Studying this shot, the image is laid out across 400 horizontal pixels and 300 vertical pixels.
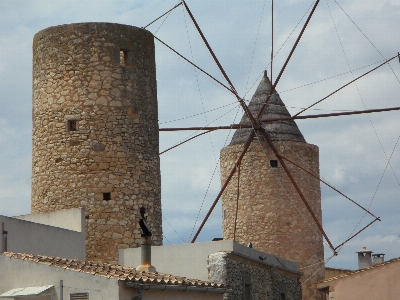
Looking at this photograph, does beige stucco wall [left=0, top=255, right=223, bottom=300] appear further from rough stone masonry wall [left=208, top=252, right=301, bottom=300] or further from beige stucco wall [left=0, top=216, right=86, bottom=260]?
rough stone masonry wall [left=208, top=252, right=301, bottom=300]

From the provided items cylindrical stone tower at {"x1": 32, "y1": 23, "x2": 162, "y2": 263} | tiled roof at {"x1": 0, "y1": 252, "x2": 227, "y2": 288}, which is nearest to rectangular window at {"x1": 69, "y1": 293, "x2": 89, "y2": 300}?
tiled roof at {"x1": 0, "y1": 252, "x2": 227, "y2": 288}

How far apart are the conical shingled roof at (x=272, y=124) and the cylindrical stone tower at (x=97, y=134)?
320 inches

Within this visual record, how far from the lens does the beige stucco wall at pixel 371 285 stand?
1906cm

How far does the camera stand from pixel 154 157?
1878 cm

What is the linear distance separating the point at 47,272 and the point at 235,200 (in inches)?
548

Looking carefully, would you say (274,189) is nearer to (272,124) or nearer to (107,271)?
(272,124)

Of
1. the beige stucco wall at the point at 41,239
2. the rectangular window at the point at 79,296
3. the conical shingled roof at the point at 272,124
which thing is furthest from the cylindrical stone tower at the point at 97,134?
the conical shingled roof at the point at 272,124

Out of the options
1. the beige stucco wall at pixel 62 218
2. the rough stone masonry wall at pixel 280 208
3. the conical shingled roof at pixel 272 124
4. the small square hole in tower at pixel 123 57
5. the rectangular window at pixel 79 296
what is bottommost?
the rectangular window at pixel 79 296

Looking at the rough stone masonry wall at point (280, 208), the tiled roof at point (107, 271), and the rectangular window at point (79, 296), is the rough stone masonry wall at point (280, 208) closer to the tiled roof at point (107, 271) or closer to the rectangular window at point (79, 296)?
the tiled roof at point (107, 271)

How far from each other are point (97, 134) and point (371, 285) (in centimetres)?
559

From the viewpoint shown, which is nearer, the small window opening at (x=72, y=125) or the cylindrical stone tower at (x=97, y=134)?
the cylindrical stone tower at (x=97, y=134)

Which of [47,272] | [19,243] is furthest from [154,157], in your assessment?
[47,272]

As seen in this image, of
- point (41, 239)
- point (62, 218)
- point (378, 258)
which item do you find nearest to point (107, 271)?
point (41, 239)

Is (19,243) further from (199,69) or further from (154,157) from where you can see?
(199,69)
